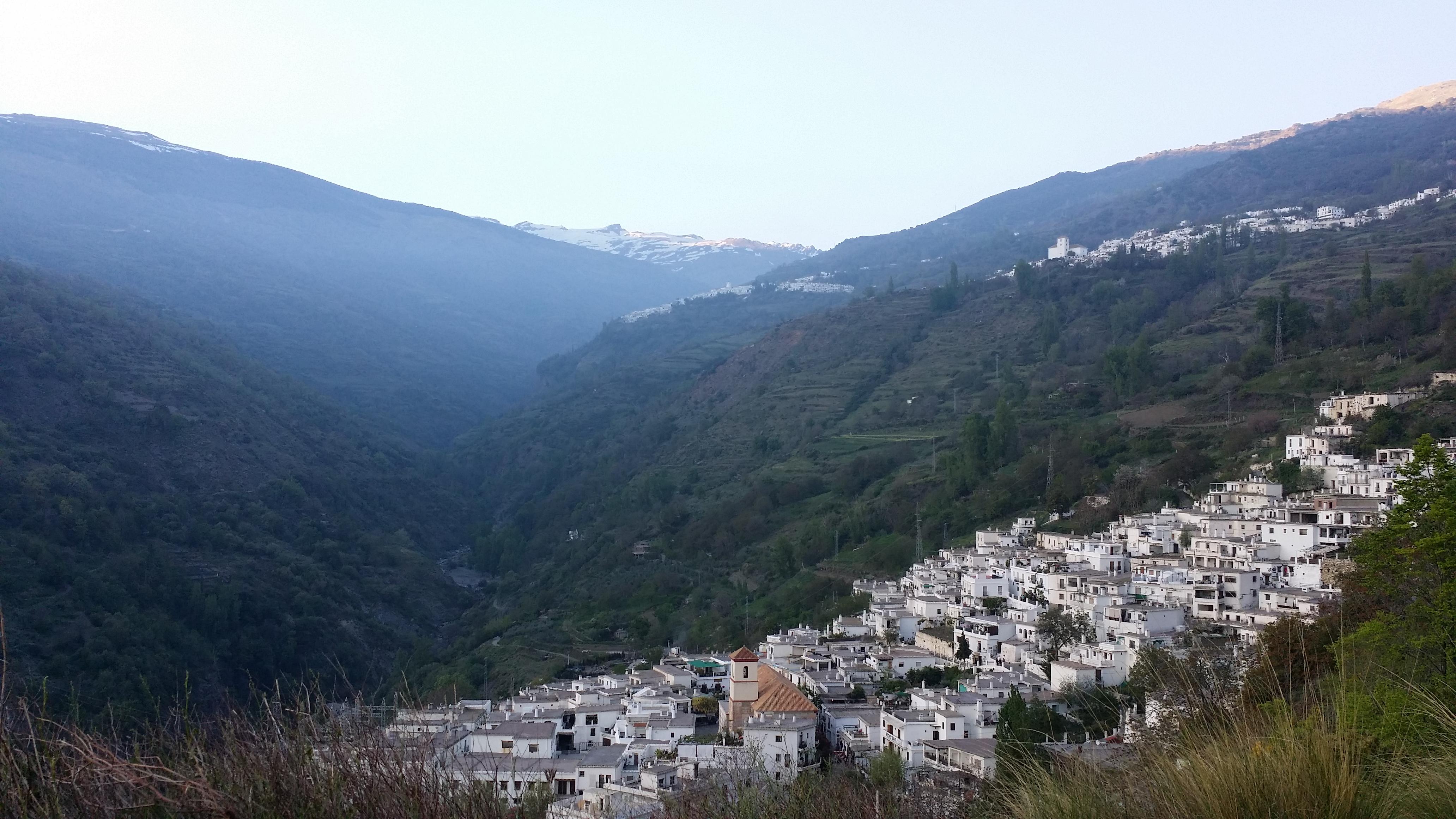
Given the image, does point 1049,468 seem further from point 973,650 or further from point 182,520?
point 182,520

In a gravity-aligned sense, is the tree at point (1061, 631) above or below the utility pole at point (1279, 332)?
below

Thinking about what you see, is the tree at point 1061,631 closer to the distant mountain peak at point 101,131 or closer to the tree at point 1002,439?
the tree at point 1002,439

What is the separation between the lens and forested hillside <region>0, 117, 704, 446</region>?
283 ft

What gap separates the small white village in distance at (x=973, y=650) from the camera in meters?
13.7

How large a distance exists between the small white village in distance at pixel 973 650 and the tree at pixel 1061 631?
0.04 metres

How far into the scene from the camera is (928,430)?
4150cm

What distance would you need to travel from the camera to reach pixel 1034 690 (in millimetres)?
15570

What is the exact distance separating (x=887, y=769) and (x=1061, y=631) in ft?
25.0

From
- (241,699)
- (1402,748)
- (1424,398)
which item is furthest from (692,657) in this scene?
(1402,748)

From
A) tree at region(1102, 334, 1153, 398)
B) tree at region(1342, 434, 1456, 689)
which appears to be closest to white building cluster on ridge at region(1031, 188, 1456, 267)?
tree at region(1102, 334, 1153, 398)

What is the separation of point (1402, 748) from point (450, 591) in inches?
1538

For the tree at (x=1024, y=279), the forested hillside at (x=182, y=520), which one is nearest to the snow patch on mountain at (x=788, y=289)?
the tree at (x=1024, y=279)

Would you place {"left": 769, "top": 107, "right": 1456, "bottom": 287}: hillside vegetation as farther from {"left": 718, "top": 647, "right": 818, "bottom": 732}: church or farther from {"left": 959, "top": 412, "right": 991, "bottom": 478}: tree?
{"left": 718, "top": 647, "right": 818, "bottom": 732}: church

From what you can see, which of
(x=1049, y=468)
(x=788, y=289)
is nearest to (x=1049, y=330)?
A: (x=1049, y=468)
